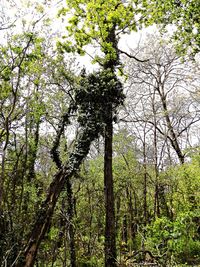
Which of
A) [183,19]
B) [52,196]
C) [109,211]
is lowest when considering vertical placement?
[109,211]

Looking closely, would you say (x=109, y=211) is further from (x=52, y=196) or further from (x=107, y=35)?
(x=107, y=35)

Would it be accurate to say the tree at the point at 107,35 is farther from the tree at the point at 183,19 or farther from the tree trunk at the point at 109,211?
the tree at the point at 183,19

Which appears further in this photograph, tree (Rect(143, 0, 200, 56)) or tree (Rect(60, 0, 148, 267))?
tree (Rect(60, 0, 148, 267))

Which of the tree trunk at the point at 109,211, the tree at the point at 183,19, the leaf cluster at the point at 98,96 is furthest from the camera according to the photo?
the leaf cluster at the point at 98,96

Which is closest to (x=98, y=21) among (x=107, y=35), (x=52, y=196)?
(x=107, y=35)

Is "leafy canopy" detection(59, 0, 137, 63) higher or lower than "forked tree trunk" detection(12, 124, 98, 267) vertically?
higher

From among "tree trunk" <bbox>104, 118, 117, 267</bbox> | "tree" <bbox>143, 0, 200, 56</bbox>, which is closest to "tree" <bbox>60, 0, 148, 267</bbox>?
"tree trunk" <bbox>104, 118, 117, 267</bbox>

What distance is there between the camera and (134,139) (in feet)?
57.6

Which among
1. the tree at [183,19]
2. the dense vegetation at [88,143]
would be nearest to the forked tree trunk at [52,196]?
the dense vegetation at [88,143]

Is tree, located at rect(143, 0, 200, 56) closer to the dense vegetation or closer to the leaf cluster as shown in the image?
the dense vegetation

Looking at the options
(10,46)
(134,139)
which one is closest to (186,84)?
(134,139)

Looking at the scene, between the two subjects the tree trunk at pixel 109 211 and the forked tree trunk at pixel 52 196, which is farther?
the tree trunk at pixel 109 211

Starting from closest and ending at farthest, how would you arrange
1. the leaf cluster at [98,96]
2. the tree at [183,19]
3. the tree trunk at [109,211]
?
the tree at [183,19]
the tree trunk at [109,211]
the leaf cluster at [98,96]

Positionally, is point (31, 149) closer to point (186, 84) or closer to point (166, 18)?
point (166, 18)
